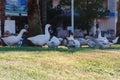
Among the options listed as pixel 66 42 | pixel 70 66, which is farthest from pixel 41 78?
pixel 66 42

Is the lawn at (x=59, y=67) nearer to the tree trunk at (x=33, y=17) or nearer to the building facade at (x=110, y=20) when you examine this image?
the tree trunk at (x=33, y=17)

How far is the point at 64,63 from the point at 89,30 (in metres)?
30.0

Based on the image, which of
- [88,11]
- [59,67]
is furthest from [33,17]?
[88,11]

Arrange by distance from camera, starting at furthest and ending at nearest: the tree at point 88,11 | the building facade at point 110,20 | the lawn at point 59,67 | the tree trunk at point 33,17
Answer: the building facade at point 110,20
the tree at point 88,11
the tree trunk at point 33,17
the lawn at point 59,67

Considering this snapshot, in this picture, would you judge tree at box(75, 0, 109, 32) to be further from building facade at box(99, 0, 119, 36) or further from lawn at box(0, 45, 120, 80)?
lawn at box(0, 45, 120, 80)

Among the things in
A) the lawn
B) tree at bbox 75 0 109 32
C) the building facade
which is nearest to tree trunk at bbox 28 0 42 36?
the lawn

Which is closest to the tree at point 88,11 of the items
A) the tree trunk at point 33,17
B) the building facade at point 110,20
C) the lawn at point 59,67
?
the building facade at point 110,20

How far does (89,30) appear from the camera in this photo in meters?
41.7

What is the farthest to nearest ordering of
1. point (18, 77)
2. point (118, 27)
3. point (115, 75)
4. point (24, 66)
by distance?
point (118, 27), point (115, 75), point (24, 66), point (18, 77)

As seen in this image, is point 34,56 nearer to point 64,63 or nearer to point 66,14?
point 64,63

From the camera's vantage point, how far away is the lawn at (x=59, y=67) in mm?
10133

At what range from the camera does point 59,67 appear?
11258 mm

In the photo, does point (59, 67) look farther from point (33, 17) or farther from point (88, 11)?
point (88, 11)

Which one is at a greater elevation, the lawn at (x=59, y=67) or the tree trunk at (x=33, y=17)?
the tree trunk at (x=33, y=17)
